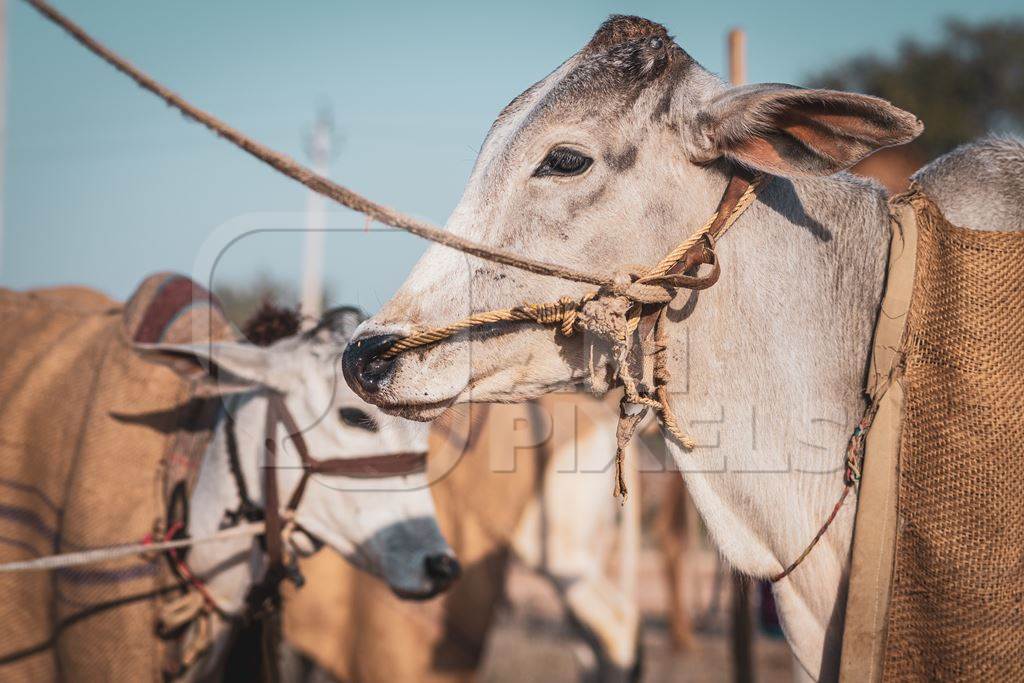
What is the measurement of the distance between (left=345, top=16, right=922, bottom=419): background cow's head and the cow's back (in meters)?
1.85

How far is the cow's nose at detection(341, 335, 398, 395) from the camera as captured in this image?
213cm

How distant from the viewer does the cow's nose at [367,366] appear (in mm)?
2135

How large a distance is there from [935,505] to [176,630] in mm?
2875

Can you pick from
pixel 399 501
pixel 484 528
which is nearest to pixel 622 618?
pixel 484 528

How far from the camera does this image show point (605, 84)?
2.27 meters

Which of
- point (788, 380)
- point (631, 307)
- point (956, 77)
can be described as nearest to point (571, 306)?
point (631, 307)

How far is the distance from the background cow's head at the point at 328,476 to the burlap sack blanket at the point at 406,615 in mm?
1564

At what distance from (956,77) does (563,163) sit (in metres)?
25.5

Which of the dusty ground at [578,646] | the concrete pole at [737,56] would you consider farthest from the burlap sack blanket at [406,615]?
the concrete pole at [737,56]

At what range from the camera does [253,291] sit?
14.2 ft

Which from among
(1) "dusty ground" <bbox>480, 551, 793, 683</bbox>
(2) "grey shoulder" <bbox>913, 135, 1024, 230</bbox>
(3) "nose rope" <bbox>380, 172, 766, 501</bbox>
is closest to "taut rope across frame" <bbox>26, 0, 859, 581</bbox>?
(3) "nose rope" <bbox>380, 172, 766, 501</bbox>

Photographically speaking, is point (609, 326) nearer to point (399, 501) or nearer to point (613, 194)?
point (613, 194)

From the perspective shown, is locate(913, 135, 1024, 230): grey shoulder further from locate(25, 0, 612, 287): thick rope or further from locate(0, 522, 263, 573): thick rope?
locate(0, 522, 263, 573): thick rope

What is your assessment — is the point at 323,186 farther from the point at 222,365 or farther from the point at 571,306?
the point at 222,365
